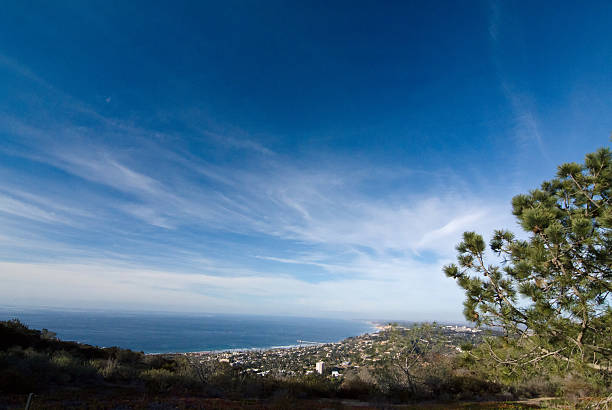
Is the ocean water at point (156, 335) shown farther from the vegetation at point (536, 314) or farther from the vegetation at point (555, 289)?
the vegetation at point (555, 289)

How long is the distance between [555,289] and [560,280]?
822 millimetres

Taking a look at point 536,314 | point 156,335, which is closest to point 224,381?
point 536,314

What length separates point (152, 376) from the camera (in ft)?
38.7

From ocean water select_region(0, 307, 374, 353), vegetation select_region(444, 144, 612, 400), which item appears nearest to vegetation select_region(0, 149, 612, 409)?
vegetation select_region(444, 144, 612, 400)

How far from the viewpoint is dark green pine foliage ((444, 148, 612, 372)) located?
440 centimetres

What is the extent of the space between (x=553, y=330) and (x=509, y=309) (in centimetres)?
74

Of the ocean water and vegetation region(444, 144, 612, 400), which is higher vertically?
vegetation region(444, 144, 612, 400)

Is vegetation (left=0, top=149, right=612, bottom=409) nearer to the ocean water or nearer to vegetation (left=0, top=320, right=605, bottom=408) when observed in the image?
vegetation (left=0, top=320, right=605, bottom=408)

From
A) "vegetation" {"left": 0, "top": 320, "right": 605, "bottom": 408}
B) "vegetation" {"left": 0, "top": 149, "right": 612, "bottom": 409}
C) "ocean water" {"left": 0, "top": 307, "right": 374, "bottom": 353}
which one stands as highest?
"vegetation" {"left": 0, "top": 149, "right": 612, "bottom": 409}

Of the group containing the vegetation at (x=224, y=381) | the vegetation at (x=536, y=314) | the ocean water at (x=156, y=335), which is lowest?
the ocean water at (x=156, y=335)

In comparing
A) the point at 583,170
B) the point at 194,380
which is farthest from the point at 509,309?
the point at 194,380

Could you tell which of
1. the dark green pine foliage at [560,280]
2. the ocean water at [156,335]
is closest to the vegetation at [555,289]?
the dark green pine foliage at [560,280]

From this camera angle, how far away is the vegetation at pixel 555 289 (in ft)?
14.5

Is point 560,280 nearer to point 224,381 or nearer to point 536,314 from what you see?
point 536,314
